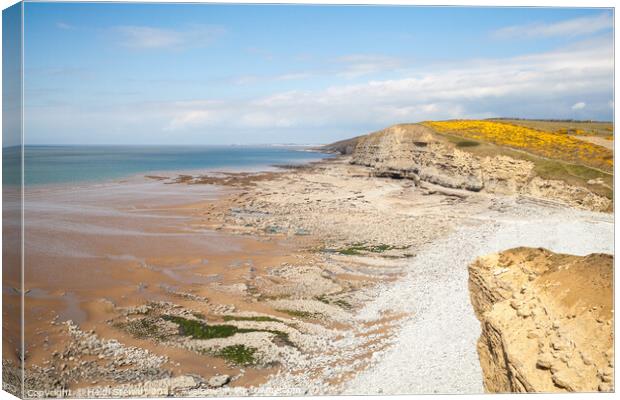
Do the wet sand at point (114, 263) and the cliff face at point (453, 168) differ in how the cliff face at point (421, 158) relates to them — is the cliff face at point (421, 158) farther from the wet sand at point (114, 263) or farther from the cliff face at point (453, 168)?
the wet sand at point (114, 263)

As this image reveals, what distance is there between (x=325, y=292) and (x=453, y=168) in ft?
10.8

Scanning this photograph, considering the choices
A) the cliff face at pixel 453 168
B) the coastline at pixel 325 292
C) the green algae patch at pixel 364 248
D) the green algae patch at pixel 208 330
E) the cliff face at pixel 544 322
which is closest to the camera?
the cliff face at pixel 544 322

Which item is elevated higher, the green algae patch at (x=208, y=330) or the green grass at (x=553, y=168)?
the green grass at (x=553, y=168)

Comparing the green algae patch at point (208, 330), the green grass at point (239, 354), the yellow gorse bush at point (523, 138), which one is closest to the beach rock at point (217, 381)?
the green grass at point (239, 354)

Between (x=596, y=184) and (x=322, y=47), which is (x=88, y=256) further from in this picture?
(x=596, y=184)

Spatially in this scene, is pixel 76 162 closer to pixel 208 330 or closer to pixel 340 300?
pixel 208 330

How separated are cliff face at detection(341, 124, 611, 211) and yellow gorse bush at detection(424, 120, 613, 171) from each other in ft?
0.92

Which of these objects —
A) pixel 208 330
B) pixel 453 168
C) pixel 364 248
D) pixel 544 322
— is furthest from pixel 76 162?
pixel 544 322

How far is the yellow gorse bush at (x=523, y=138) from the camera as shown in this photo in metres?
5.86

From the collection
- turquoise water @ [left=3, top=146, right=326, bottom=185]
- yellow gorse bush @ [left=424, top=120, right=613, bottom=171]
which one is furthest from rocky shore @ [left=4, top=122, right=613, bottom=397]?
turquoise water @ [left=3, top=146, right=326, bottom=185]

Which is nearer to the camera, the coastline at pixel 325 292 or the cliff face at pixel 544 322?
the cliff face at pixel 544 322

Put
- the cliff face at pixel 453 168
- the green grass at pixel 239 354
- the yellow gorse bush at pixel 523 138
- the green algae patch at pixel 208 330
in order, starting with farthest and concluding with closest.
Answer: the yellow gorse bush at pixel 523 138, the cliff face at pixel 453 168, the green algae patch at pixel 208 330, the green grass at pixel 239 354

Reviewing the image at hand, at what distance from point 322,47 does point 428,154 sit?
378 cm

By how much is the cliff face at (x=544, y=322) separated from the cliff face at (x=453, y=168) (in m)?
1.77
